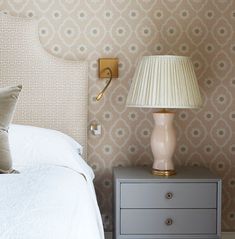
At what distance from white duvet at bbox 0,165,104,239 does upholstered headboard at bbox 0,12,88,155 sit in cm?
74

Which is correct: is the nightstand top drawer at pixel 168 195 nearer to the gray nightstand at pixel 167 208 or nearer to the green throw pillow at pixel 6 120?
the gray nightstand at pixel 167 208

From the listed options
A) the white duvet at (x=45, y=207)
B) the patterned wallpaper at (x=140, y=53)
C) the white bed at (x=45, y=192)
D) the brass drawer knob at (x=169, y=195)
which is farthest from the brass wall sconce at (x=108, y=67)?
the white duvet at (x=45, y=207)

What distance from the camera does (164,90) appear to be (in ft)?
7.57

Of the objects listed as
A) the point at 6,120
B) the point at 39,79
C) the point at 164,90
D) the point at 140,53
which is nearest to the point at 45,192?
the point at 6,120

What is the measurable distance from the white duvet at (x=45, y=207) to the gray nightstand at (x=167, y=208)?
556mm

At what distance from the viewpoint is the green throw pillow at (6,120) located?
188 centimetres

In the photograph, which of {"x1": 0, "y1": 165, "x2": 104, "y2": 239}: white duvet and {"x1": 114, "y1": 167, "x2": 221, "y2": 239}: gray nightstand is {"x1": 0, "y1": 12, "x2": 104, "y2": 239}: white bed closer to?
{"x1": 0, "y1": 165, "x2": 104, "y2": 239}: white duvet

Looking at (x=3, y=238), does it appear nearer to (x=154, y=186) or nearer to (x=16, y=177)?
(x=16, y=177)

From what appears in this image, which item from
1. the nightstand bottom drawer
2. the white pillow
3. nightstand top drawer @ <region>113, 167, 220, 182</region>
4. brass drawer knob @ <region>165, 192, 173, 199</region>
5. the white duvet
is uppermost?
the white pillow

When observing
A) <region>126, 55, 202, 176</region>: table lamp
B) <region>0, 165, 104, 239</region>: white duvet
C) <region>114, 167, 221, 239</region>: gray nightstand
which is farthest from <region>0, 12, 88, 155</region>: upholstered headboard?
<region>0, 165, 104, 239</region>: white duvet

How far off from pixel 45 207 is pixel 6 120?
0.72m

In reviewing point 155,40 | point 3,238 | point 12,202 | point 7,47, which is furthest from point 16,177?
point 155,40

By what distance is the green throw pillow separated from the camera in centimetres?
188

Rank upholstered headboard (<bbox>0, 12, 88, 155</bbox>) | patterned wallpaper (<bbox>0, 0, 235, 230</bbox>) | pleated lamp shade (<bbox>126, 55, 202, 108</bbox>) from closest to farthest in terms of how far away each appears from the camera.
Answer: pleated lamp shade (<bbox>126, 55, 202, 108</bbox>) < upholstered headboard (<bbox>0, 12, 88, 155</bbox>) < patterned wallpaper (<bbox>0, 0, 235, 230</bbox>)
